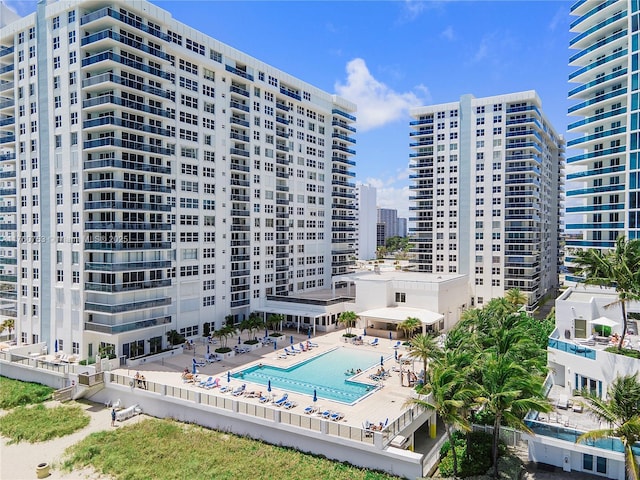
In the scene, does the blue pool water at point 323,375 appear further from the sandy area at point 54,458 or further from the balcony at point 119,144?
the balcony at point 119,144

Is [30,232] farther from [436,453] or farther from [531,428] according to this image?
[531,428]

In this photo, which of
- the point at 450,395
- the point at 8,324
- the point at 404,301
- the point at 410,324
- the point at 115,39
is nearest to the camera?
the point at 450,395

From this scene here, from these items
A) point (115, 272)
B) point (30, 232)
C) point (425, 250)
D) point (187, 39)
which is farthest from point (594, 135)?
point (30, 232)

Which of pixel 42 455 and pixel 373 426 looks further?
pixel 42 455

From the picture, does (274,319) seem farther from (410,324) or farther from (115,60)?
(115,60)

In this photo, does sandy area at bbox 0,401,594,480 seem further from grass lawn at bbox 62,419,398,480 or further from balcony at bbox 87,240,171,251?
balcony at bbox 87,240,171,251

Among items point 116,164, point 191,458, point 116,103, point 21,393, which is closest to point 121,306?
point 21,393
